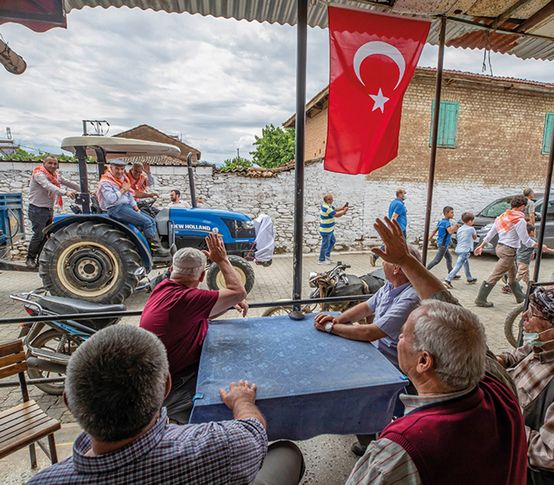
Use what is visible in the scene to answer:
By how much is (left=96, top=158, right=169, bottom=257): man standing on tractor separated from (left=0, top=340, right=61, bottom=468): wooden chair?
11.2 feet

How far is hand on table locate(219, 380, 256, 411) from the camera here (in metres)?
1.39

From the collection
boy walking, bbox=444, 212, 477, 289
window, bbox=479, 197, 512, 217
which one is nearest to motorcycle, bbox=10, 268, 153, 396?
boy walking, bbox=444, 212, 477, 289

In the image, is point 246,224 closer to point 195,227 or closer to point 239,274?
point 195,227

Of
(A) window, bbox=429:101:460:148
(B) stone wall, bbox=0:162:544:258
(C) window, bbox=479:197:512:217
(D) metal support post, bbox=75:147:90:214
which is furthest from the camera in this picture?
(A) window, bbox=429:101:460:148

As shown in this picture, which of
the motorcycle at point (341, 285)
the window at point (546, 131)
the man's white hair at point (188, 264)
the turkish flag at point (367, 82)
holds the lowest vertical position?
the motorcycle at point (341, 285)

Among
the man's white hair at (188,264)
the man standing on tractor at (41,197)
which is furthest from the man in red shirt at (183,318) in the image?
the man standing on tractor at (41,197)

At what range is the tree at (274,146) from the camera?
2595cm

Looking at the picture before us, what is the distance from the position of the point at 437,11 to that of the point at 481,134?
1110 centimetres

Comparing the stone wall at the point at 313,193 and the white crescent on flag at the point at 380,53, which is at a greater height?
the white crescent on flag at the point at 380,53

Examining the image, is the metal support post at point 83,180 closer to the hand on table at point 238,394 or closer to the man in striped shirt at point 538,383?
the hand on table at point 238,394

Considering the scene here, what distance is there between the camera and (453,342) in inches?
41.5

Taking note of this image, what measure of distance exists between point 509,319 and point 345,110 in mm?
3515

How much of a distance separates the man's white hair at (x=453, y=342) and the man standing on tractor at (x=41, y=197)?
242 inches

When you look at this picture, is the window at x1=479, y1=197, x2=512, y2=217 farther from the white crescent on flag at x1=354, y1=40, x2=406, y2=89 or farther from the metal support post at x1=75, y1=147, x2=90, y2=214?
the metal support post at x1=75, y1=147, x2=90, y2=214
